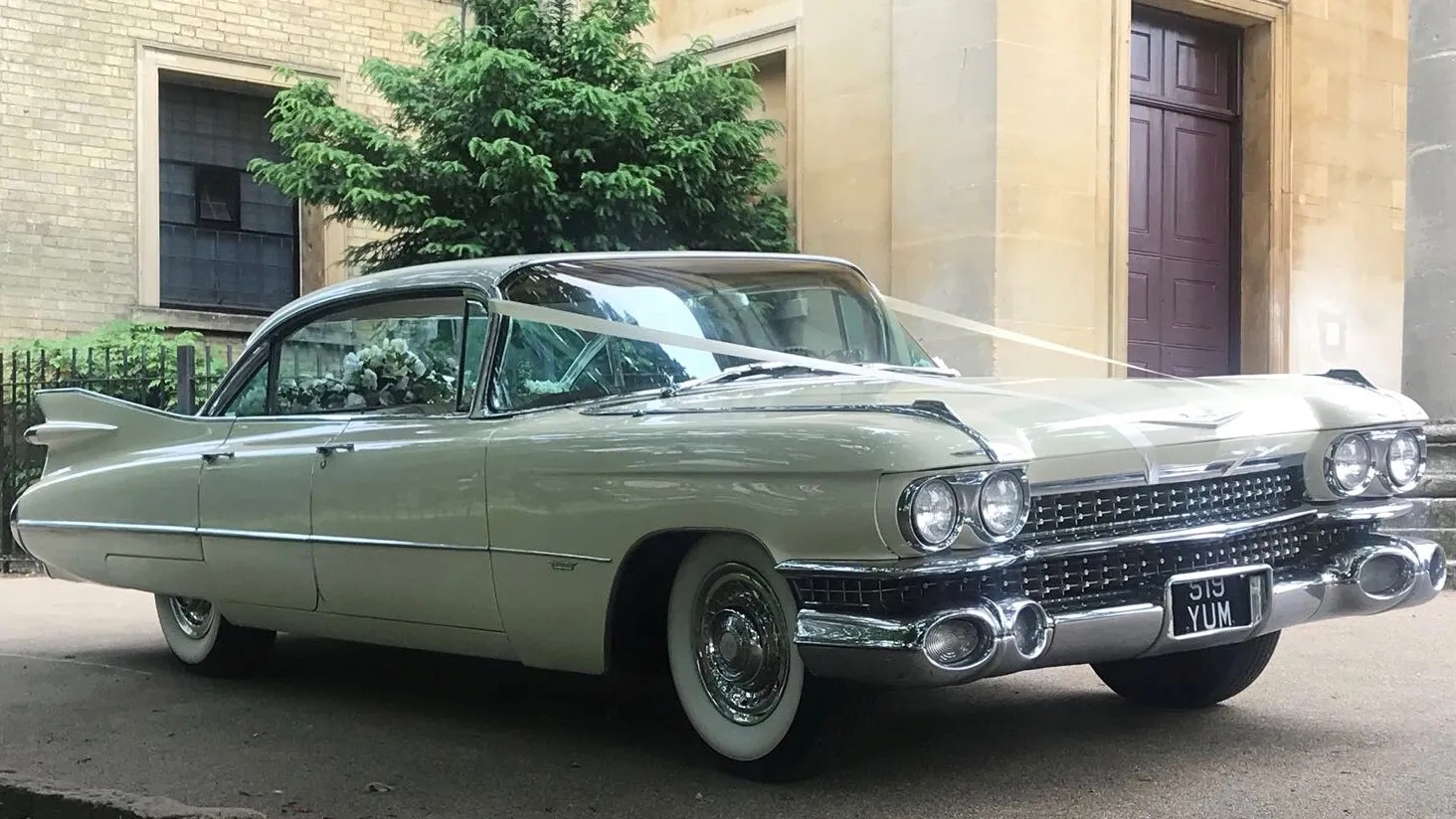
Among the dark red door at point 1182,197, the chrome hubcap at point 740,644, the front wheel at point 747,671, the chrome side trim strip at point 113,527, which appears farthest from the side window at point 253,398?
the dark red door at point 1182,197

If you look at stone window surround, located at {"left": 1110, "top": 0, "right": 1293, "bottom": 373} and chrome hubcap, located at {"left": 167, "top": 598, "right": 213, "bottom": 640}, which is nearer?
chrome hubcap, located at {"left": 167, "top": 598, "right": 213, "bottom": 640}

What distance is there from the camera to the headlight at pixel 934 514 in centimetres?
360

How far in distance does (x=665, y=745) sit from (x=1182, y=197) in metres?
9.90

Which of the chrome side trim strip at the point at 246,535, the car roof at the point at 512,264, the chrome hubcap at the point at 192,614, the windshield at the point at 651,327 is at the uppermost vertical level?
the car roof at the point at 512,264

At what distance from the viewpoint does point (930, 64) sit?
39.5ft

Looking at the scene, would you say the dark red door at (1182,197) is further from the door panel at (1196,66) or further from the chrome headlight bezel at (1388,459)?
the chrome headlight bezel at (1388,459)

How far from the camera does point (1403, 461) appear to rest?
4.55 m

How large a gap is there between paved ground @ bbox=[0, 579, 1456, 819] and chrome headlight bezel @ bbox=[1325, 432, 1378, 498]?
775 mm

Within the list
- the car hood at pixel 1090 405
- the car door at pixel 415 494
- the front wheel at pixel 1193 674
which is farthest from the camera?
the front wheel at pixel 1193 674

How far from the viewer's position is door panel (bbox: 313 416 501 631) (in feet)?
15.4

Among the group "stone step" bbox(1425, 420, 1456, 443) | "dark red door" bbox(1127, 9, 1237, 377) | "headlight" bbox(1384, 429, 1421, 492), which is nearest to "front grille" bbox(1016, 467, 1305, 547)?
"headlight" bbox(1384, 429, 1421, 492)

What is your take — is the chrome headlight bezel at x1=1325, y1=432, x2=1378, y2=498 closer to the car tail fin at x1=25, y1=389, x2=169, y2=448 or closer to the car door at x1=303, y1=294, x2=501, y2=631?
the car door at x1=303, y1=294, x2=501, y2=631

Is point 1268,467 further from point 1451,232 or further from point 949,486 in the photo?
point 1451,232

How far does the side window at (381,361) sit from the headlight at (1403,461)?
2.87 meters
